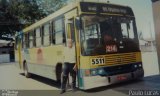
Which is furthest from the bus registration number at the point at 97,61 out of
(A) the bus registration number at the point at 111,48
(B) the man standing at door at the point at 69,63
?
(B) the man standing at door at the point at 69,63

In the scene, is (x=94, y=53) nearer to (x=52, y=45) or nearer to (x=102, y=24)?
(x=102, y=24)

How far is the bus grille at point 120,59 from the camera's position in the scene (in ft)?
30.3

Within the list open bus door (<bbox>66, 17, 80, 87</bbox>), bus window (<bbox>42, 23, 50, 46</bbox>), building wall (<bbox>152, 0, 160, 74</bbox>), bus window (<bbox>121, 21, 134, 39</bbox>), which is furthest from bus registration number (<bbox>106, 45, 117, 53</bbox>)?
bus window (<bbox>42, 23, 50, 46</bbox>)

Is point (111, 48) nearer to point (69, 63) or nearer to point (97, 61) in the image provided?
point (97, 61)

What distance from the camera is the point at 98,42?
9.12 meters

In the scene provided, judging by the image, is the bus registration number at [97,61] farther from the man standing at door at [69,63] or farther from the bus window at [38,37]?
the bus window at [38,37]

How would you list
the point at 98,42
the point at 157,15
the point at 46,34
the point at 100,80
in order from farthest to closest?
the point at 46,34 → the point at 98,42 → the point at 100,80 → the point at 157,15

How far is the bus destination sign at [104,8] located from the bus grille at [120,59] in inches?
63.8

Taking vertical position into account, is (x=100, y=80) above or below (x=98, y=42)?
below

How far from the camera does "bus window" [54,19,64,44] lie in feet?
34.2

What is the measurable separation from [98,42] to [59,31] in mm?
2131

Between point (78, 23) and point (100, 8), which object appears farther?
point (100, 8)

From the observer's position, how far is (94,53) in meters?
9.00

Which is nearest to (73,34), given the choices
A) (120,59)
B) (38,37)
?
(120,59)
